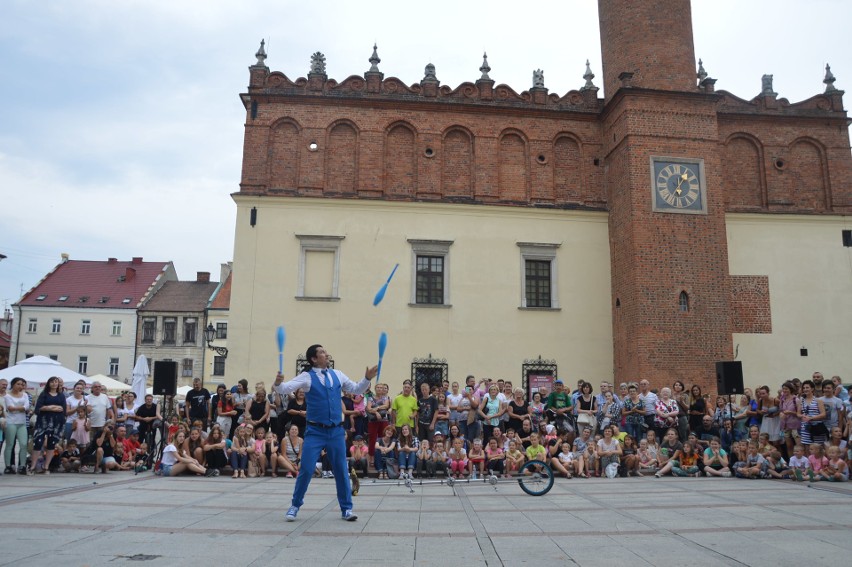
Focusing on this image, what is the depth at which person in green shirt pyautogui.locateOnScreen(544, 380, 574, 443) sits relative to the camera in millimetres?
14281

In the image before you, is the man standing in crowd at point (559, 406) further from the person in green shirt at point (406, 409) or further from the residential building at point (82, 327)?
the residential building at point (82, 327)

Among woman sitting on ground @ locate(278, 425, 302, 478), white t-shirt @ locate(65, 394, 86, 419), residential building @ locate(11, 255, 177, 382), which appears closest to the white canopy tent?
white t-shirt @ locate(65, 394, 86, 419)

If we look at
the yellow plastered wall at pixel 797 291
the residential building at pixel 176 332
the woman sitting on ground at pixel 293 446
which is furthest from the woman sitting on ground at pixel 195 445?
the residential building at pixel 176 332

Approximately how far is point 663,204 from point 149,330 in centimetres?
4199

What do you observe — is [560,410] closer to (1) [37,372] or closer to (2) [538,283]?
(2) [538,283]

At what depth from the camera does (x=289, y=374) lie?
19.7 meters

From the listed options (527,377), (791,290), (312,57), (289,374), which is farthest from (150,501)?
(791,290)

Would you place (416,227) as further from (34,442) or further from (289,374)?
(34,442)

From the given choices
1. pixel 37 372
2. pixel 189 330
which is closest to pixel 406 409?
pixel 37 372

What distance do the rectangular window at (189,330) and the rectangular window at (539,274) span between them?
3509 centimetres

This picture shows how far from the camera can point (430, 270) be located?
20828 mm

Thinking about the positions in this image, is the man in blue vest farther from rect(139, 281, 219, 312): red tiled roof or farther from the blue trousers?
rect(139, 281, 219, 312): red tiled roof

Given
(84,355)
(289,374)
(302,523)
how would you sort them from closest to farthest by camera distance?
(302,523) < (289,374) < (84,355)

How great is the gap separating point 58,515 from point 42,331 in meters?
50.0
